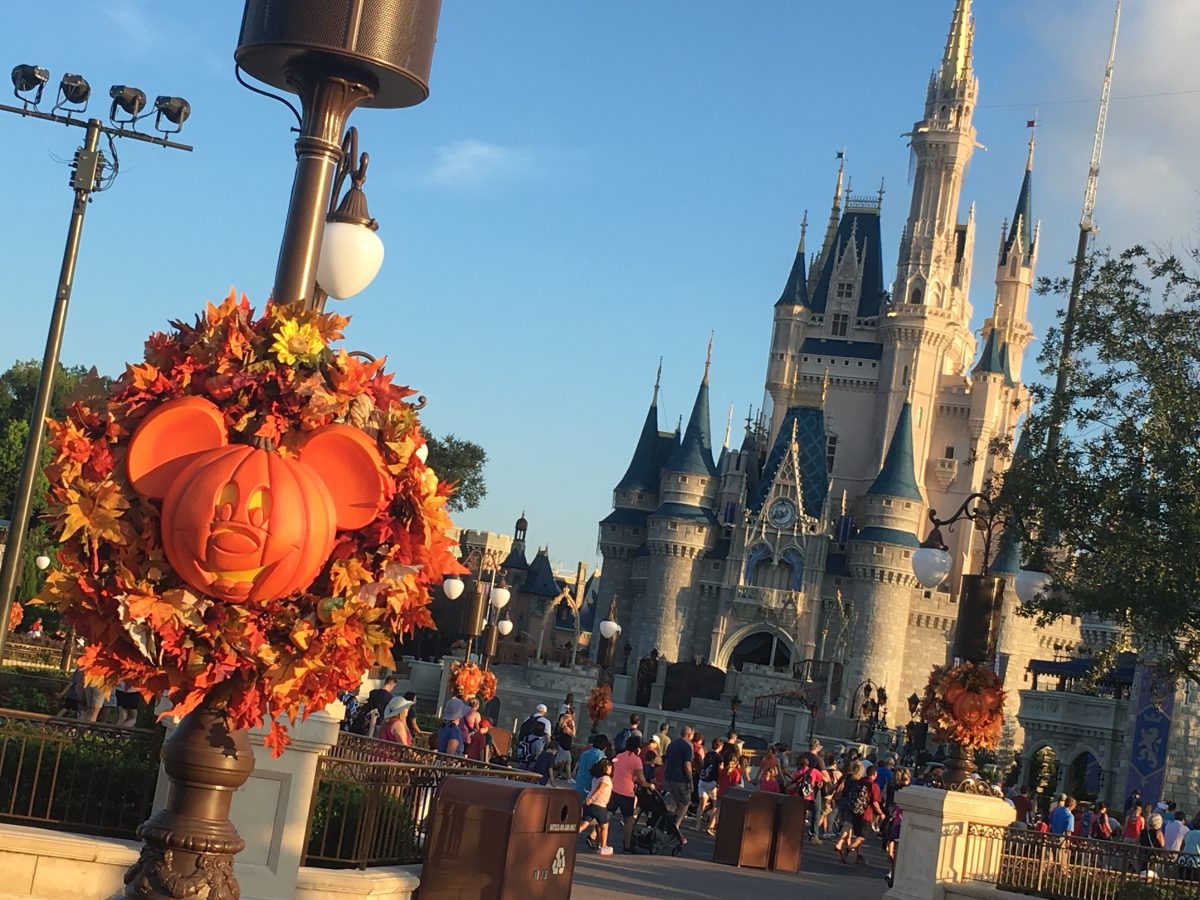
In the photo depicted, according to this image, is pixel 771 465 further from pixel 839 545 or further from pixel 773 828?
pixel 773 828

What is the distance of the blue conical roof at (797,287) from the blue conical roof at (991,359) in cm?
947

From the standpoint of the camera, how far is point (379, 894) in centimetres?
896

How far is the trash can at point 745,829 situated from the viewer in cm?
1756

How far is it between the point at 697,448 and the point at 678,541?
17.7 feet

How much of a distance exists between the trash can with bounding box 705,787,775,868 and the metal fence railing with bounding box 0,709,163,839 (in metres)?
9.86

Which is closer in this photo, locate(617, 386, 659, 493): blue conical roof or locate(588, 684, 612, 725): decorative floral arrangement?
locate(588, 684, 612, 725): decorative floral arrangement

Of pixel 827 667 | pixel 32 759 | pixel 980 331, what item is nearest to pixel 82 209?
pixel 32 759

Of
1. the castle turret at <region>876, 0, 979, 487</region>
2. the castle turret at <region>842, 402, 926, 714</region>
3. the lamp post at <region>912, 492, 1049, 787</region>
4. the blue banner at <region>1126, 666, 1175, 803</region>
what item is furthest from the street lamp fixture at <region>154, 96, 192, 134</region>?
the castle turret at <region>876, 0, 979, 487</region>

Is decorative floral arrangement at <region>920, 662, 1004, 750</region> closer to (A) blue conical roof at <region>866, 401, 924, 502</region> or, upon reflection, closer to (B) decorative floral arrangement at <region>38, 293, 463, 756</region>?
(B) decorative floral arrangement at <region>38, 293, 463, 756</region>

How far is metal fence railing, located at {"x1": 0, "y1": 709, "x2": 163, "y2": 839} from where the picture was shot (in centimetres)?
865

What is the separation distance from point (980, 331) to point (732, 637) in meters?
25.7

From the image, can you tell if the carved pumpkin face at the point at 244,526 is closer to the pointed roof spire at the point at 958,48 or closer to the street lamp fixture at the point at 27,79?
the street lamp fixture at the point at 27,79

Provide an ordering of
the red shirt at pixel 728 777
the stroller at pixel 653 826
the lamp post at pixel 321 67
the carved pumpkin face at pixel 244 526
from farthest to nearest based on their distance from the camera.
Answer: the red shirt at pixel 728 777 < the stroller at pixel 653 826 < the lamp post at pixel 321 67 < the carved pumpkin face at pixel 244 526

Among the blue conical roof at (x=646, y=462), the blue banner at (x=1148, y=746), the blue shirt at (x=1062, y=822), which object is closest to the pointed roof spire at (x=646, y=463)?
the blue conical roof at (x=646, y=462)
